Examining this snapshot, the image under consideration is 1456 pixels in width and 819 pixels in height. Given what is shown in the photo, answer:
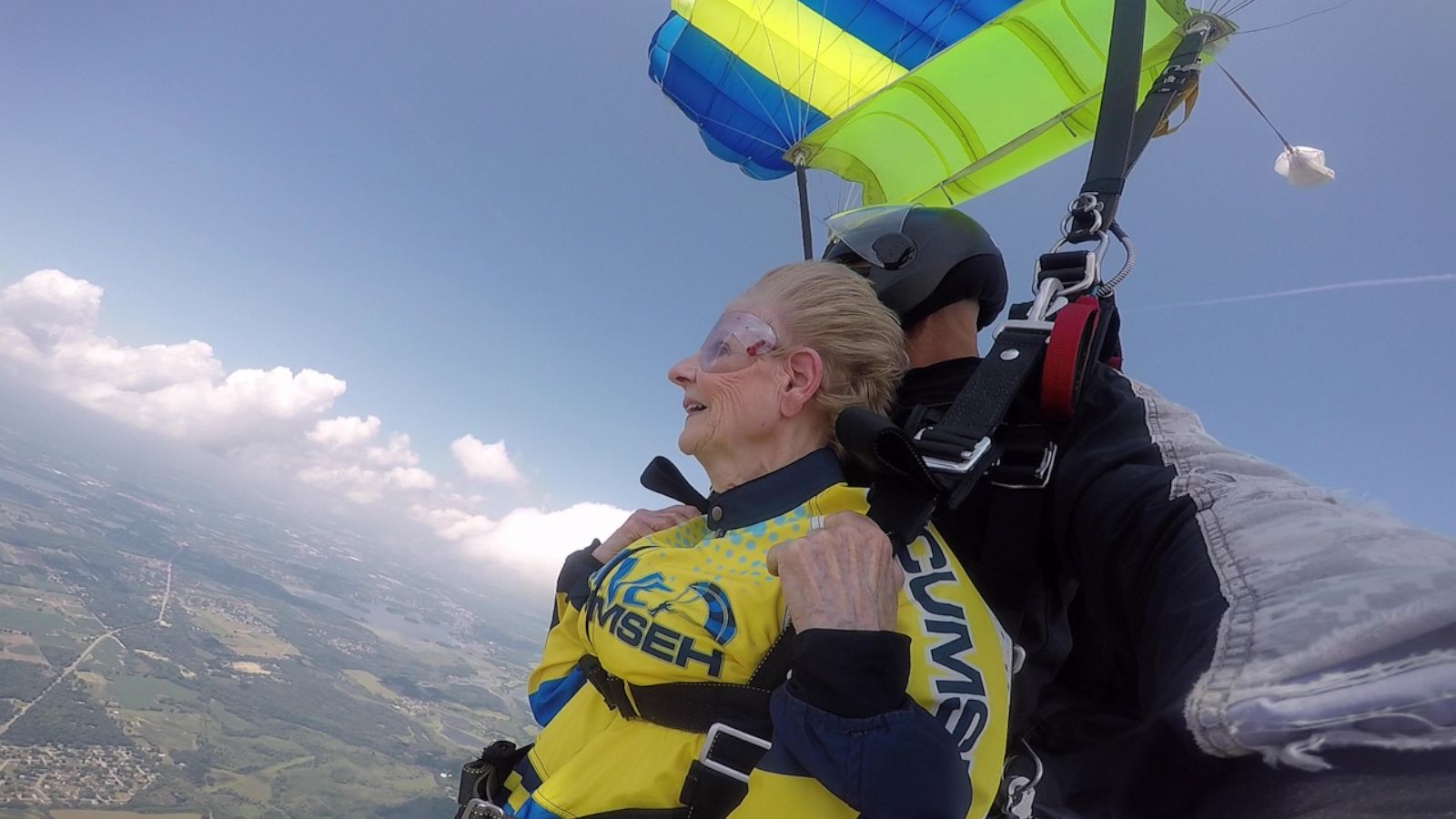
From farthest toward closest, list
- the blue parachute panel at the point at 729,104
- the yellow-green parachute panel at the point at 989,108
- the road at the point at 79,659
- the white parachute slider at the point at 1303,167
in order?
the road at the point at 79,659
the blue parachute panel at the point at 729,104
the yellow-green parachute panel at the point at 989,108
the white parachute slider at the point at 1303,167

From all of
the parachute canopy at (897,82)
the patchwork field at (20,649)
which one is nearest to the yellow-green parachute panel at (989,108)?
the parachute canopy at (897,82)

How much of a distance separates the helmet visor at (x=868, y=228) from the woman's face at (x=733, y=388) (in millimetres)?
455

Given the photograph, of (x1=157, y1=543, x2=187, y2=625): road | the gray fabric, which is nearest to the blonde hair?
the gray fabric

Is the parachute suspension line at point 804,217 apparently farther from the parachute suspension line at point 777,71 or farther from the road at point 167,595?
the road at point 167,595

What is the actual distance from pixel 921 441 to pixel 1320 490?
1.71 feet

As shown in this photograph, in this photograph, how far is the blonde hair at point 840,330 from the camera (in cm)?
158

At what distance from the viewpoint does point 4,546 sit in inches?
2766

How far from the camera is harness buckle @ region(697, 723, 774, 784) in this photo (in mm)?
1040

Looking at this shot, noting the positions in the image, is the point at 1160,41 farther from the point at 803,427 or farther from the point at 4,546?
the point at 4,546

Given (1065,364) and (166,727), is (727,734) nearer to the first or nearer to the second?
(1065,364)

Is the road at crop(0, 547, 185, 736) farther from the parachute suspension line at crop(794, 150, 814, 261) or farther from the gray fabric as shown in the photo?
the gray fabric

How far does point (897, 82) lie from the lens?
18.0 ft

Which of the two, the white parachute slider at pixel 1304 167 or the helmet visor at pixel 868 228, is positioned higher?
the white parachute slider at pixel 1304 167

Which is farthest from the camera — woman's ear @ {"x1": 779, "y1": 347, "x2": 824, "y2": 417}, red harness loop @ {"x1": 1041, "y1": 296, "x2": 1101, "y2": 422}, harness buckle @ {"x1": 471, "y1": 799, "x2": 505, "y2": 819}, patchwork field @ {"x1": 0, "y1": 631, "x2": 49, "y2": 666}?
patchwork field @ {"x1": 0, "y1": 631, "x2": 49, "y2": 666}
